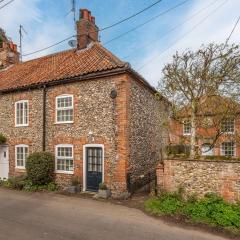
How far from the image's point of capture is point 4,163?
18859 millimetres

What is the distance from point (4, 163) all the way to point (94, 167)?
7.61 m

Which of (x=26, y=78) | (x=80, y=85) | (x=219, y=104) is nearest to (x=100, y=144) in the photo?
(x=80, y=85)

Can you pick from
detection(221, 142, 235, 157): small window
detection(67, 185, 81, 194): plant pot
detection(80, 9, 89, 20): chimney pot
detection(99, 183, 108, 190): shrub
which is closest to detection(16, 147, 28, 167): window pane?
detection(67, 185, 81, 194): plant pot

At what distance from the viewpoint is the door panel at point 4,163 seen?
18.7 m

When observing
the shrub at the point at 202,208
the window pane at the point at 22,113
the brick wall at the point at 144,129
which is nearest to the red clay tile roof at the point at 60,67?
the window pane at the point at 22,113

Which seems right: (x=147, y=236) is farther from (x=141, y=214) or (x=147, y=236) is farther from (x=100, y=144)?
(x=100, y=144)

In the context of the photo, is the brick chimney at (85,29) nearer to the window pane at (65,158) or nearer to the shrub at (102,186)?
the window pane at (65,158)

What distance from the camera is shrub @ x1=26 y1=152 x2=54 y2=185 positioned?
15086 millimetres

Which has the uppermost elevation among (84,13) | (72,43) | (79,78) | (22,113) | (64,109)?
(84,13)

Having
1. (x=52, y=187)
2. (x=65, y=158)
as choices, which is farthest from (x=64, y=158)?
(x=52, y=187)

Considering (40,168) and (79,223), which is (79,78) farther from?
(79,223)

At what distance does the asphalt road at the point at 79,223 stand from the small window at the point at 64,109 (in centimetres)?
489

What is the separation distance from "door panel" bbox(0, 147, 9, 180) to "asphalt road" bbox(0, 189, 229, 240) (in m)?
6.19

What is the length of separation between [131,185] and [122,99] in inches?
174
